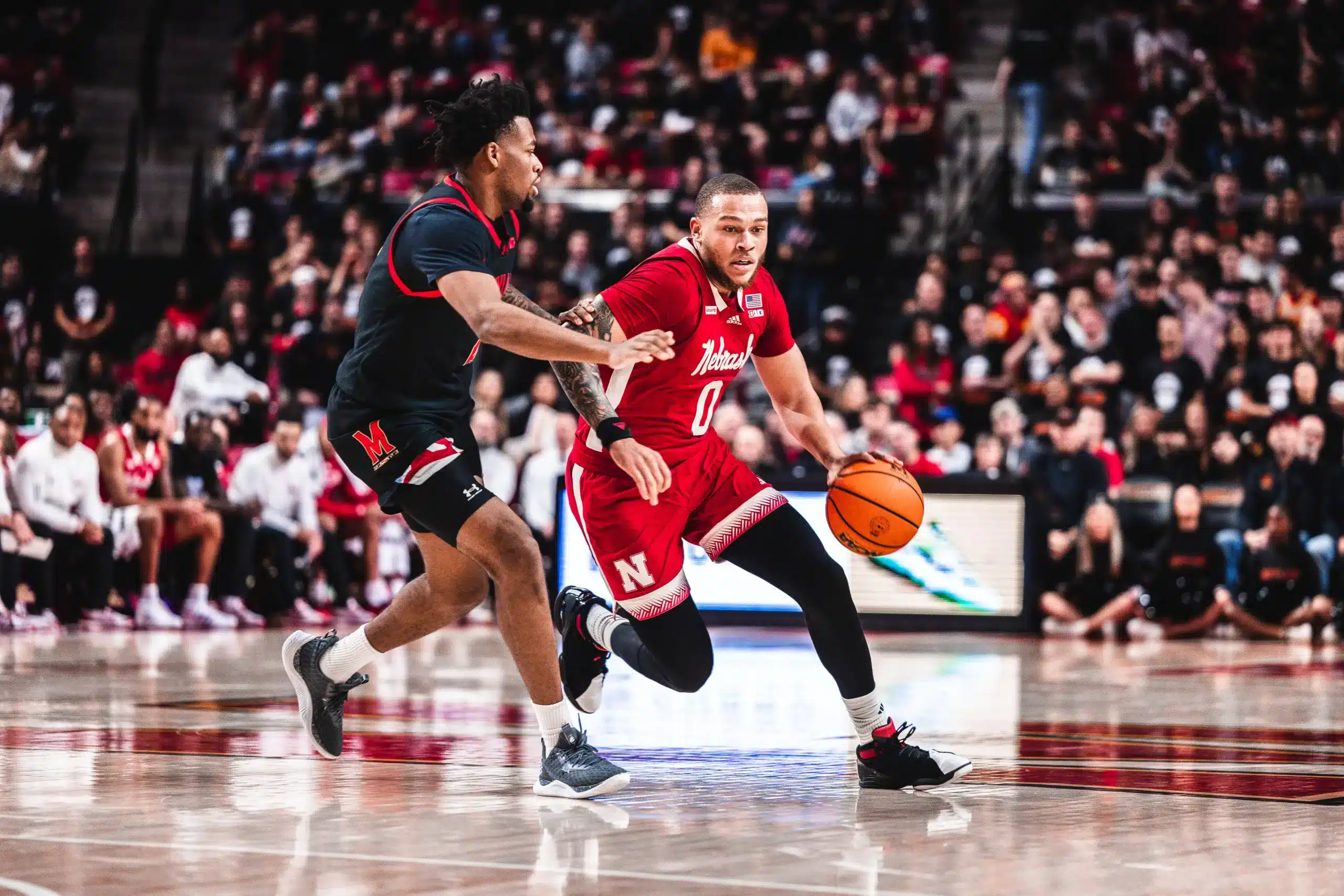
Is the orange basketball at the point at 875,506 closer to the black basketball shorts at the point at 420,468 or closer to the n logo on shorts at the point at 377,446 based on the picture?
the black basketball shorts at the point at 420,468

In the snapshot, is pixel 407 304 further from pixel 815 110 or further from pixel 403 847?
pixel 815 110

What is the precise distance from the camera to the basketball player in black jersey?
5809 mm

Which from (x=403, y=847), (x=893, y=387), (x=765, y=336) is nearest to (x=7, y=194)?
(x=893, y=387)

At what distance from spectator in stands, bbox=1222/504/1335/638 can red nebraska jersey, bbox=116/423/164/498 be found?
808 centimetres

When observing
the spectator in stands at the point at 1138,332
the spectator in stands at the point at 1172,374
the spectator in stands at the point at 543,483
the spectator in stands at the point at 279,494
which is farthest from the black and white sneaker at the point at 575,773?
the spectator in stands at the point at 1138,332

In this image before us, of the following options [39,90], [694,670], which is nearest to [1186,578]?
[694,670]

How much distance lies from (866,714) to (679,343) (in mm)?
1370

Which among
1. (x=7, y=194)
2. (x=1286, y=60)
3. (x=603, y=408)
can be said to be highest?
(x=1286, y=60)

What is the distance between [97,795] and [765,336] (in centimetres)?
268

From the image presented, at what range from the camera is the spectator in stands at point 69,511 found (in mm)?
13648

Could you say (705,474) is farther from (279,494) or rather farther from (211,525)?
(279,494)

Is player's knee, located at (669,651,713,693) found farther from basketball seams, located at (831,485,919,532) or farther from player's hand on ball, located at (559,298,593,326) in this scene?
player's hand on ball, located at (559,298,593,326)

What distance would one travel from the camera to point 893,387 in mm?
16141

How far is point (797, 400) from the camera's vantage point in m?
6.76
